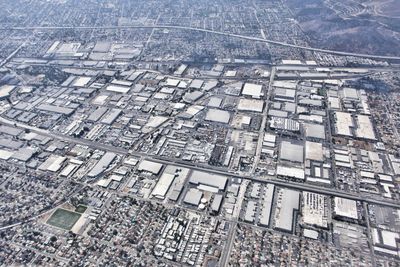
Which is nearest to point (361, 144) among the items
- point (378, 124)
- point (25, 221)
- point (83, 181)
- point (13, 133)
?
point (378, 124)

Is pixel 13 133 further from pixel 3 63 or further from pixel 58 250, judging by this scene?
pixel 3 63

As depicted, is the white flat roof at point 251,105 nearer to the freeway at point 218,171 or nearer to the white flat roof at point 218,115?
the white flat roof at point 218,115

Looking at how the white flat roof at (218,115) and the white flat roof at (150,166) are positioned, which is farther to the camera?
the white flat roof at (218,115)

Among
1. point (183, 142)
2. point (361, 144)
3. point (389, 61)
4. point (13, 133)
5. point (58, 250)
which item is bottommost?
point (58, 250)

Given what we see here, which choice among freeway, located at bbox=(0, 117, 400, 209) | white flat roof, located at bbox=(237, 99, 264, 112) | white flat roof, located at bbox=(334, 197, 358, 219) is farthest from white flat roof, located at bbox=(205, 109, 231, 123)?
white flat roof, located at bbox=(334, 197, 358, 219)

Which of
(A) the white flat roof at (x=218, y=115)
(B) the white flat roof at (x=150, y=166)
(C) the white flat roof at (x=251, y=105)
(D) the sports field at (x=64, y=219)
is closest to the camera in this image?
(D) the sports field at (x=64, y=219)

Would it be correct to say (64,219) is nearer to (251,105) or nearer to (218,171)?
(218,171)

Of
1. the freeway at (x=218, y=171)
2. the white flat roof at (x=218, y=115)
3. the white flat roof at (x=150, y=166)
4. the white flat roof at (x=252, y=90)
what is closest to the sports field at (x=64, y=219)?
the white flat roof at (x=150, y=166)

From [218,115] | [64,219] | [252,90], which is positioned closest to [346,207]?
[218,115]
